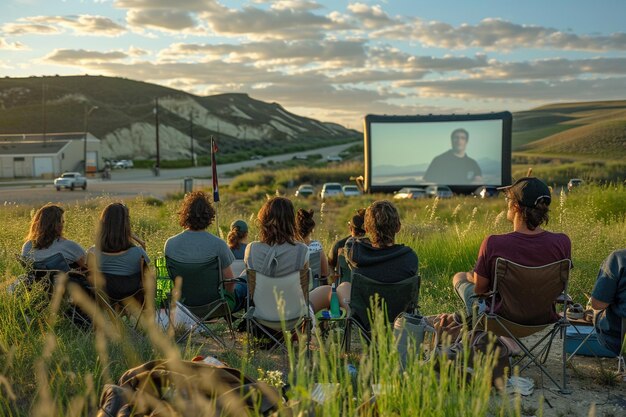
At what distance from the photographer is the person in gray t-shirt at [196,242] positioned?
5074 mm

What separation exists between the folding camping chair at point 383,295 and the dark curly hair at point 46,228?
234 cm

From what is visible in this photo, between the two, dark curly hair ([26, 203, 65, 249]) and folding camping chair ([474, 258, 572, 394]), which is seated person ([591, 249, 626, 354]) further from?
dark curly hair ([26, 203, 65, 249])

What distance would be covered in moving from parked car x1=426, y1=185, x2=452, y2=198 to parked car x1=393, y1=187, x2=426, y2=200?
0.23 m

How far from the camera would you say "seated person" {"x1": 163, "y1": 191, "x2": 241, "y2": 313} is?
5074 millimetres

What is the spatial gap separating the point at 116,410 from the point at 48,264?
109 inches

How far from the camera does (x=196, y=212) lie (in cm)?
514

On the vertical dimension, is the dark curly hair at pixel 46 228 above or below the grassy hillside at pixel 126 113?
below

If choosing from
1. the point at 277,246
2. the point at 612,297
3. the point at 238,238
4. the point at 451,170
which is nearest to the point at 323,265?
the point at 238,238

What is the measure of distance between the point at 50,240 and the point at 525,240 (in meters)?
3.42

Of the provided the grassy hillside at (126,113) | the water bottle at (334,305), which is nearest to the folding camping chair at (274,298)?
the water bottle at (334,305)

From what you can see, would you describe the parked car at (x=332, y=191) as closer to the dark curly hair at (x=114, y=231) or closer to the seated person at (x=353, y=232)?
the seated person at (x=353, y=232)

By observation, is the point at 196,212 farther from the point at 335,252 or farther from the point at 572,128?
the point at 572,128

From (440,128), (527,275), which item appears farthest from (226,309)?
(440,128)

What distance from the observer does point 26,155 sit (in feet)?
192
